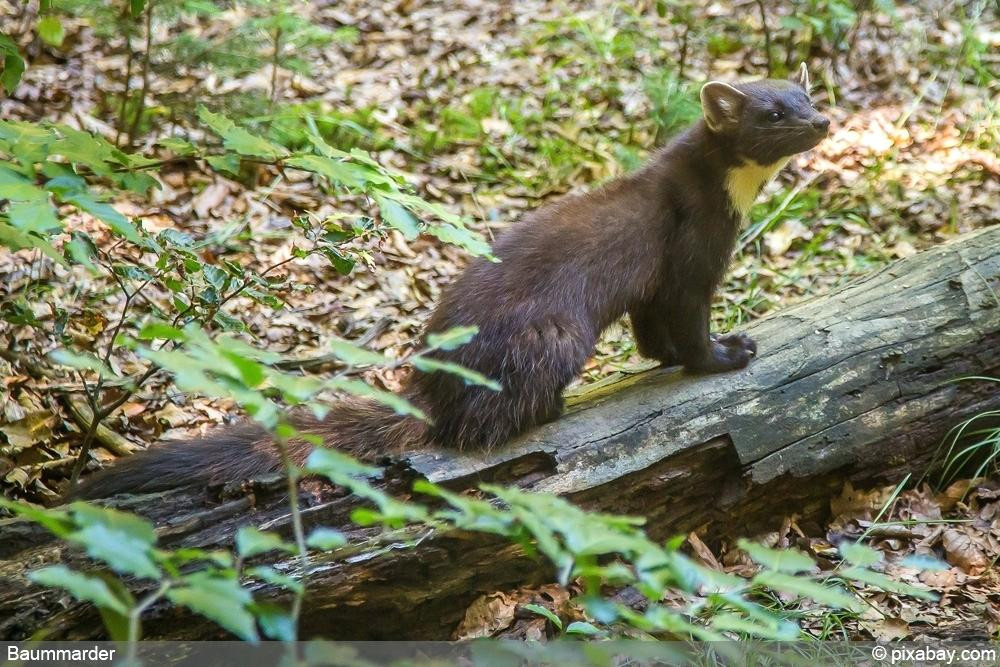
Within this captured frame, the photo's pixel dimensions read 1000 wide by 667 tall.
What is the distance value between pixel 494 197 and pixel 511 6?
153 inches

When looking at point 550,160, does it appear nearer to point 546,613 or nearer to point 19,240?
point 546,613

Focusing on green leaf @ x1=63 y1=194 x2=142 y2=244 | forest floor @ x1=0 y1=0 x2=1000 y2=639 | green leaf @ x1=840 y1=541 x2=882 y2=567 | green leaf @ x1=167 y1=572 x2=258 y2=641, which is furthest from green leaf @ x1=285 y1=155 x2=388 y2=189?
green leaf @ x1=840 y1=541 x2=882 y2=567

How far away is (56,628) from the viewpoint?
3395 millimetres

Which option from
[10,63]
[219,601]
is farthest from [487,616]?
[10,63]

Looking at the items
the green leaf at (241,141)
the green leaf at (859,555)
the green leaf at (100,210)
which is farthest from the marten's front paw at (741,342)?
the green leaf at (100,210)

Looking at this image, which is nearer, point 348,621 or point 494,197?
point 348,621

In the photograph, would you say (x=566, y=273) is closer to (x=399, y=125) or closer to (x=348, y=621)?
(x=348, y=621)

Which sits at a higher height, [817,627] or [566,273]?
[566,273]

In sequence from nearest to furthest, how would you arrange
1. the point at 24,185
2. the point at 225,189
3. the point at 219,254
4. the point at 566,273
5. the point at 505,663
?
the point at 505,663 < the point at 24,185 < the point at 566,273 < the point at 219,254 < the point at 225,189

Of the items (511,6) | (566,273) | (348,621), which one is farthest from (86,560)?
(511,6)

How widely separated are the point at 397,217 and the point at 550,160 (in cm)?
530

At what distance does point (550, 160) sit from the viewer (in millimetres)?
8523

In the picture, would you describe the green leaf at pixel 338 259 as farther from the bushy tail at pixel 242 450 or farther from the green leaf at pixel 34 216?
the green leaf at pixel 34 216

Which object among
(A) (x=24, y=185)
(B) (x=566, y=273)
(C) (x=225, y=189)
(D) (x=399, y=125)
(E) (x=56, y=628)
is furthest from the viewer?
(D) (x=399, y=125)
